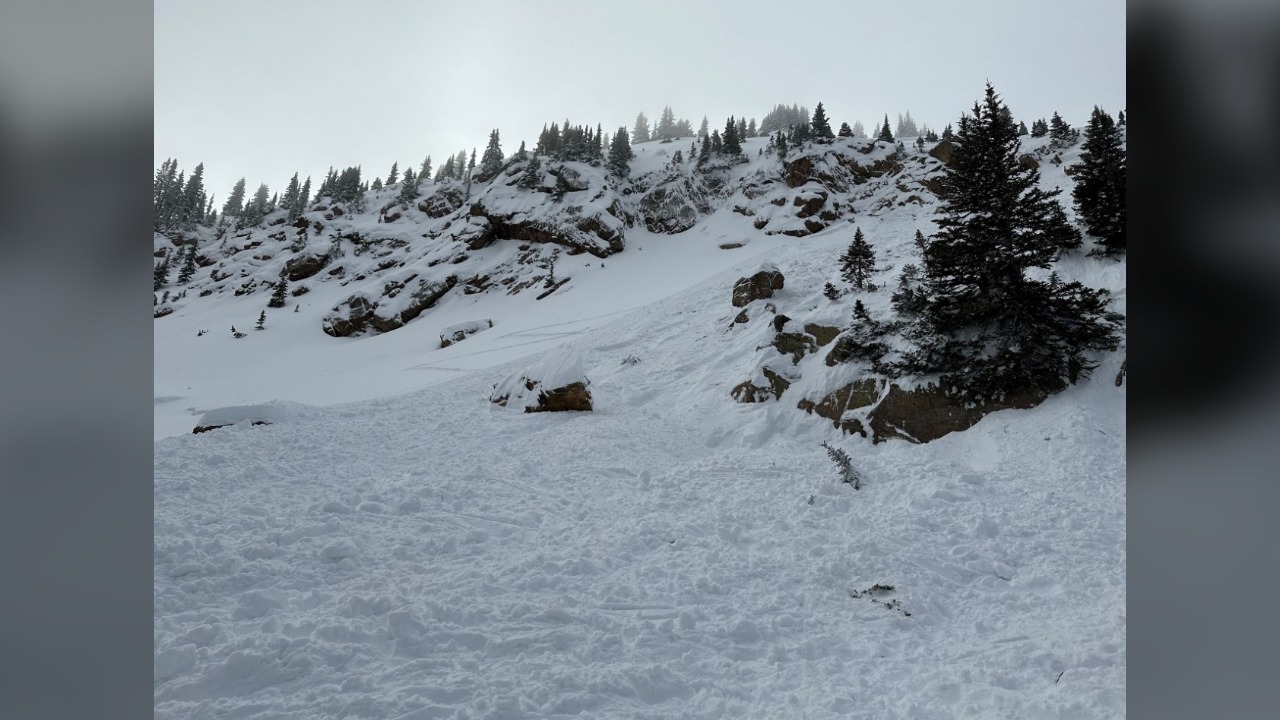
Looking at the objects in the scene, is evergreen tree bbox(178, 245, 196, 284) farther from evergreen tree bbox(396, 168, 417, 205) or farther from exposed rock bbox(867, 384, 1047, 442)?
exposed rock bbox(867, 384, 1047, 442)

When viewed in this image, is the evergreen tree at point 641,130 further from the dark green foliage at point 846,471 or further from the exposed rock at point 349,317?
the dark green foliage at point 846,471

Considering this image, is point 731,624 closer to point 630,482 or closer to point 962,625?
point 962,625

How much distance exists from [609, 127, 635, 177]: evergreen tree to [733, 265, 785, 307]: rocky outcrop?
4590 cm

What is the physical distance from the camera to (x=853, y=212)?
142 ft

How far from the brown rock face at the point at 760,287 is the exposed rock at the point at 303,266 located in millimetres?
45462

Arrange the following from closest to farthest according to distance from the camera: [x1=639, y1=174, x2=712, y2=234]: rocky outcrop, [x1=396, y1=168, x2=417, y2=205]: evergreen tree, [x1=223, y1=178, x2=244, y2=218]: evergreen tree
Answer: [x1=639, y1=174, x2=712, y2=234]: rocky outcrop, [x1=396, y1=168, x2=417, y2=205]: evergreen tree, [x1=223, y1=178, x2=244, y2=218]: evergreen tree

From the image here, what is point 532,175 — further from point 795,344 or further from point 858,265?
point 795,344

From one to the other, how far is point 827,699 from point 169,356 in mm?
38175

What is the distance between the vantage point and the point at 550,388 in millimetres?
12188

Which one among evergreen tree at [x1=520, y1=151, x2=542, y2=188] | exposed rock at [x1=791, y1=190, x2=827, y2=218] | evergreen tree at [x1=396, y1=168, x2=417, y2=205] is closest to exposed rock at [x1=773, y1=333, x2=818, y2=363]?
exposed rock at [x1=791, y1=190, x2=827, y2=218]

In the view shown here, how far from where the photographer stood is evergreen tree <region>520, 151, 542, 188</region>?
2041 inches

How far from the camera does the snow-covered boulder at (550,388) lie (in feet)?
39.7

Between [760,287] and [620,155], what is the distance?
1940 inches
